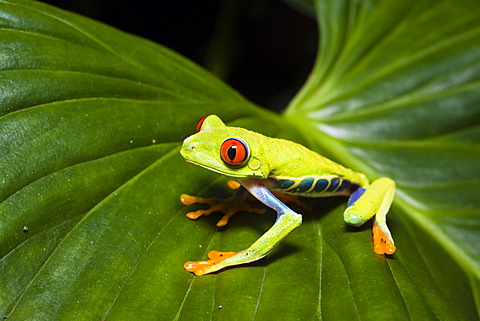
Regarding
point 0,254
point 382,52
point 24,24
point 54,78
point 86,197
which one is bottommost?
point 0,254

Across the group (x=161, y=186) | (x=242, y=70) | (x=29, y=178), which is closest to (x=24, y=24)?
(x=29, y=178)

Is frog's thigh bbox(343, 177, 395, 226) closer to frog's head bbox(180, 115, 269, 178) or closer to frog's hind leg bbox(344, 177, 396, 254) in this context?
frog's hind leg bbox(344, 177, 396, 254)

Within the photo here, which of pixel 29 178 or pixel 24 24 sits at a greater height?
pixel 24 24

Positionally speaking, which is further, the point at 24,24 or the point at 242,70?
the point at 242,70

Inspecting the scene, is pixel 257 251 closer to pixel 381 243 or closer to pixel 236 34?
pixel 381 243

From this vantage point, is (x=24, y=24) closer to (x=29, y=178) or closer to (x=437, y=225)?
(x=29, y=178)

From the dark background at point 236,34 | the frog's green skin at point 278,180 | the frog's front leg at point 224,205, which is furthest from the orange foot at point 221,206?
the dark background at point 236,34
